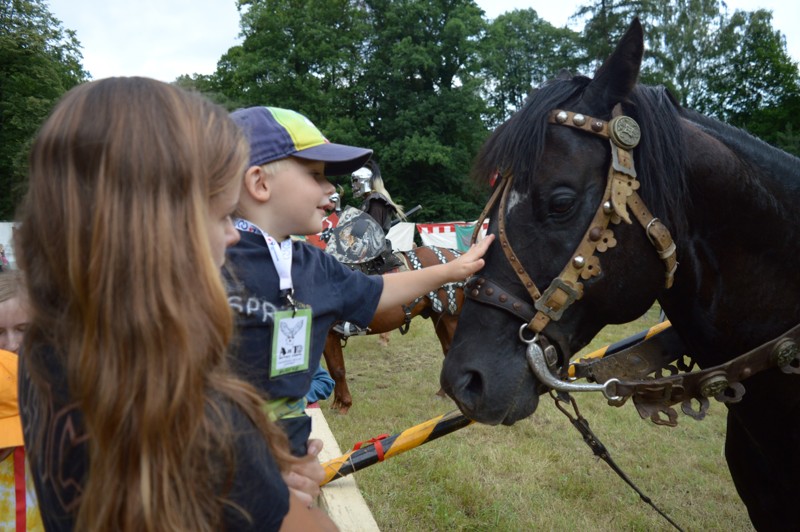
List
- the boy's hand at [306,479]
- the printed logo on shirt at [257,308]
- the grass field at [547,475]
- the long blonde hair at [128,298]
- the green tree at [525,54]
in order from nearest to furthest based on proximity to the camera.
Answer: the long blonde hair at [128,298] < the boy's hand at [306,479] < the printed logo on shirt at [257,308] < the grass field at [547,475] < the green tree at [525,54]

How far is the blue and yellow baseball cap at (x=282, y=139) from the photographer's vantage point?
1.37m

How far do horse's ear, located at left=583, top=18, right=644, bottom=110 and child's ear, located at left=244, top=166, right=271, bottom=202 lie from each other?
0.99 meters

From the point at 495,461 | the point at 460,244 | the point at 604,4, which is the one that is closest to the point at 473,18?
the point at 604,4

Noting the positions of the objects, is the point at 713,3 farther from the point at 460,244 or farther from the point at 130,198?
the point at 130,198

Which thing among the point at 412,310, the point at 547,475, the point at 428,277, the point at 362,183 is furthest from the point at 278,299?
the point at 362,183

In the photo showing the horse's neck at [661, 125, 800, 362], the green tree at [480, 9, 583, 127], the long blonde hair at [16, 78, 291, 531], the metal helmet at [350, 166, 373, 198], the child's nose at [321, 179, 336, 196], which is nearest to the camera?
the long blonde hair at [16, 78, 291, 531]

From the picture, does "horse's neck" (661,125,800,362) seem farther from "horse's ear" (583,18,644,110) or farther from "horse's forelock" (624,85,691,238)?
"horse's ear" (583,18,644,110)

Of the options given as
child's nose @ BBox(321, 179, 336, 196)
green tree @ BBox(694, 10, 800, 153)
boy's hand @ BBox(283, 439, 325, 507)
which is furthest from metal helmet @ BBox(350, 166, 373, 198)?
green tree @ BBox(694, 10, 800, 153)

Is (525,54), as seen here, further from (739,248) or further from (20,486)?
(20,486)

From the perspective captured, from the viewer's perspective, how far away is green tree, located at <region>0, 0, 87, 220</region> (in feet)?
63.8

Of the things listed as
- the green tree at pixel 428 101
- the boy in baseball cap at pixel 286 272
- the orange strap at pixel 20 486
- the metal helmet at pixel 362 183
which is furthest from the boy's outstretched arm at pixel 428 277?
the green tree at pixel 428 101

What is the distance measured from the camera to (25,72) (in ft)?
70.9

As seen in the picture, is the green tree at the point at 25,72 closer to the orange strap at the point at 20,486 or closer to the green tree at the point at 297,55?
the green tree at the point at 297,55

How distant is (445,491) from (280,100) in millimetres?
25054
